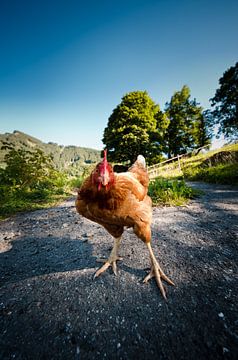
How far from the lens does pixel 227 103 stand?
21.0 meters

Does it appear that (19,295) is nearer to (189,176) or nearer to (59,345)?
(59,345)

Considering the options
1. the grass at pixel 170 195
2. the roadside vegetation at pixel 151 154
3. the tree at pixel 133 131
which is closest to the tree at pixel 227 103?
the roadside vegetation at pixel 151 154

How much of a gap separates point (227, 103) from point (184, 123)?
611 centimetres

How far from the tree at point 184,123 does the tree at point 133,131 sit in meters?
4.91

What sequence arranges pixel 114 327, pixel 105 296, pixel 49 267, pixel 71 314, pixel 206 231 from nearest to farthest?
1. pixel 114 327
2. pixel 71 314
3. pixel 105 296
4. pixel 49 267
5. pixel 206 231

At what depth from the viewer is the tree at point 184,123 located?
22.8 m

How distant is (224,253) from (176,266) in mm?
900

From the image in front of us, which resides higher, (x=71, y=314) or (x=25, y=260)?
(x=25, y=260)

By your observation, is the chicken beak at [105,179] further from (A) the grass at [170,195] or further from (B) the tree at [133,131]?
(B) the tree at [133,131]

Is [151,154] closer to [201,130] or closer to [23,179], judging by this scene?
[201,130]

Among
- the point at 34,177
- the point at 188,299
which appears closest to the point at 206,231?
the point at 188,299

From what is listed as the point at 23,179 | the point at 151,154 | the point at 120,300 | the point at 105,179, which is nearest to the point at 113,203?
the point at 105,179

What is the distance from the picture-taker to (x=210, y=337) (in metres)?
1.23

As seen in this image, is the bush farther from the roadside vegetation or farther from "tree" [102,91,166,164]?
"tree" [102,91,166,164]
